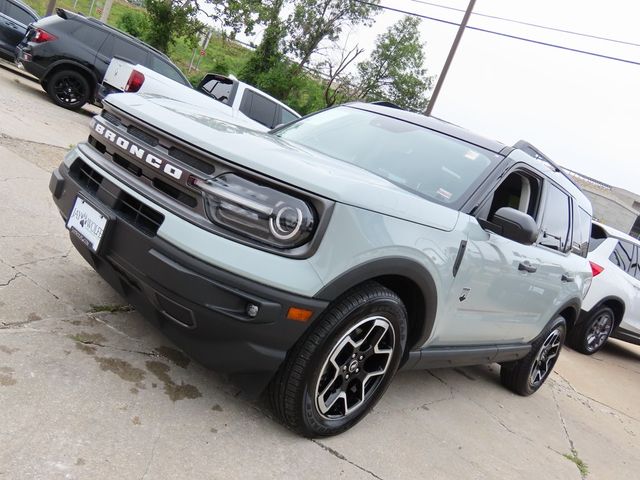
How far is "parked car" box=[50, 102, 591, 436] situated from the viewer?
2236mm

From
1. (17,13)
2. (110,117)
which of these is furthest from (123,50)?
(110,117)

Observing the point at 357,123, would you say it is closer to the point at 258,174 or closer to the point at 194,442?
the point at 258,174

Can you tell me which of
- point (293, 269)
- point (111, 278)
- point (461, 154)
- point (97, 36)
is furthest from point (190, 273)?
point (97, 36)

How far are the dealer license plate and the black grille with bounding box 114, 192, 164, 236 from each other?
0.31ft

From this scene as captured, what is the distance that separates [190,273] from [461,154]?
2.03 metres

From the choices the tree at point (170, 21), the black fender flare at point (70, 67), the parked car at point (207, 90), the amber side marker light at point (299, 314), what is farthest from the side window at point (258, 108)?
the tree at point (170, 21)

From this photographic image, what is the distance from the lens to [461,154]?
3482mm

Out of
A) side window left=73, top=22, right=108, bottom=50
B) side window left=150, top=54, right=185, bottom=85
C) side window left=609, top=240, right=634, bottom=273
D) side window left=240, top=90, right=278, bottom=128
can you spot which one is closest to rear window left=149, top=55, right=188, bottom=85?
side window left=150, top=54, right=185, bottom=85

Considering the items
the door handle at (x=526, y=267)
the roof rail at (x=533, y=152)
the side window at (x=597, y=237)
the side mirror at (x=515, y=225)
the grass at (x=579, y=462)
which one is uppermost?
the roof rail at (x=533, y=152)

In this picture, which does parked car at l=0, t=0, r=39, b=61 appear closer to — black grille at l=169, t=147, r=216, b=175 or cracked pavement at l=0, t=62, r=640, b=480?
cracked pavement at l=0, t=62, r=640, b=480

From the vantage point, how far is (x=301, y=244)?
2.28 metres

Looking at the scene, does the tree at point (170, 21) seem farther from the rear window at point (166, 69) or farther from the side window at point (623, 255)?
the side window at point (623, 255)

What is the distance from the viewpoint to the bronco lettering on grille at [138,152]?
238cm

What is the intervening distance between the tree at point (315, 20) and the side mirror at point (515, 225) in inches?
1046
